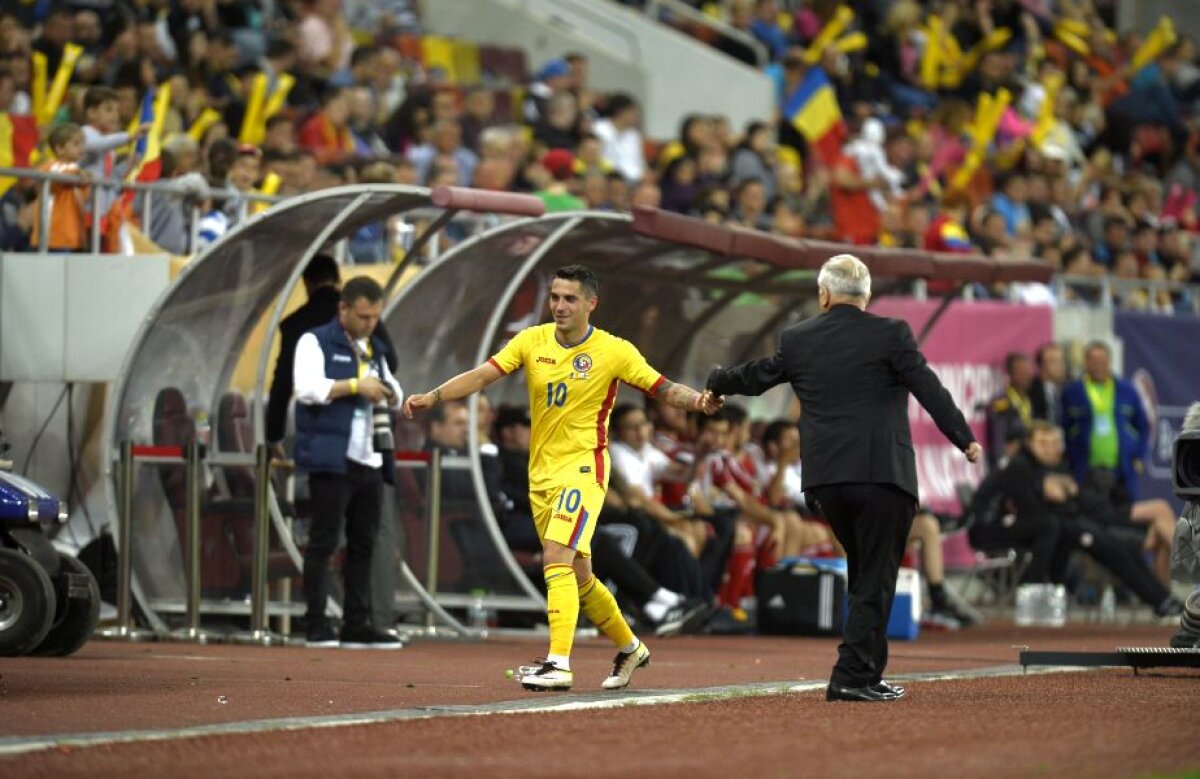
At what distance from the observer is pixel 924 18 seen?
1318 inches

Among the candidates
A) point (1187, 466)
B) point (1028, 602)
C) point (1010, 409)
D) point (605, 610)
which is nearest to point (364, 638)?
point (605, 610)

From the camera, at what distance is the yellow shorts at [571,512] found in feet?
39.2

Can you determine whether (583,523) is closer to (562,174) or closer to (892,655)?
(892,655)

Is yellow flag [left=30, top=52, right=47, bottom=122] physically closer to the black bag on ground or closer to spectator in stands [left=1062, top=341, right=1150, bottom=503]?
the black bag on ground

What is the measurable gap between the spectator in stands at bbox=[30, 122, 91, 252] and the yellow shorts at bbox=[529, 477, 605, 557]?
585 cm

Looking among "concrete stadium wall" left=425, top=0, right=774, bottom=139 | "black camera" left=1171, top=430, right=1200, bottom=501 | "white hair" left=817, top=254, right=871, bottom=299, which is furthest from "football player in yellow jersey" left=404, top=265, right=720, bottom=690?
"concrete stadium wall" left=425, top=0, right=774, bottom=139

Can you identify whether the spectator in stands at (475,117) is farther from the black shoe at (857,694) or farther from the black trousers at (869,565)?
the black shoe at (857,694)

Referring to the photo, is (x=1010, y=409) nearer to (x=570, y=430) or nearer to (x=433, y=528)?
(x=433, y=528)

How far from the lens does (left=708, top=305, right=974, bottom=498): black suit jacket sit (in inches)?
451

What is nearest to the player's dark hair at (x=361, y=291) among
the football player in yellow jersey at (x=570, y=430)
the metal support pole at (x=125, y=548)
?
the metal support pole at (x=125, y=548)

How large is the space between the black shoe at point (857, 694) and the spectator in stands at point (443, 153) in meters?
11.1

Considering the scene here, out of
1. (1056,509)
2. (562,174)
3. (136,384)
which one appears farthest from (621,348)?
(1056,509)

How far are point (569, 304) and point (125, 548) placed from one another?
5388 mm

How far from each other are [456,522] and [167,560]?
210cm
